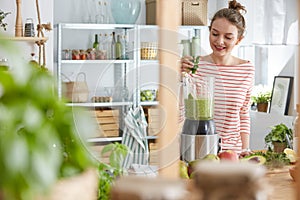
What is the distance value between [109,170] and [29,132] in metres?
0.82

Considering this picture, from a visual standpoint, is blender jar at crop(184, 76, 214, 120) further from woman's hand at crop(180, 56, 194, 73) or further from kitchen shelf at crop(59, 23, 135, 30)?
kitchen shelf at crop(59, 23, 135, 30)

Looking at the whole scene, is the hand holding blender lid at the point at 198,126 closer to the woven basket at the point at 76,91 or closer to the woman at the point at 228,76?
the woman at the point at 228,76

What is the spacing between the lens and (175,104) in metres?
1.17

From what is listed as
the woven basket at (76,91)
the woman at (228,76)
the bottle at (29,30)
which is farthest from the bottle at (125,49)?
the woman at (228,76)

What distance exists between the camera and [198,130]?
91.3 inches

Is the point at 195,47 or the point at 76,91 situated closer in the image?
the point at 76,91

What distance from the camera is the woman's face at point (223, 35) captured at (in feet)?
9.87

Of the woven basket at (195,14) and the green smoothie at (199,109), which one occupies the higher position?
the woven basket at (195,14)

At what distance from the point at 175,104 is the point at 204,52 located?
511 cm

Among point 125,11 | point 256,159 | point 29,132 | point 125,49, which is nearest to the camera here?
point 29,132

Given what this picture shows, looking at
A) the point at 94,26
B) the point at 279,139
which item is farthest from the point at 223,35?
the point at 94,26

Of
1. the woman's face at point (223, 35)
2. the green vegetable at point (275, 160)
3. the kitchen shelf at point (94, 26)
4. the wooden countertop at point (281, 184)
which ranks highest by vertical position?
the kitchen shelf at point (94, 26)

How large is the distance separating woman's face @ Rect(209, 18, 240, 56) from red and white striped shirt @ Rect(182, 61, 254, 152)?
11 cm

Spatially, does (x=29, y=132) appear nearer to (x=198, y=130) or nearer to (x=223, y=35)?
(x=198, y=130)
